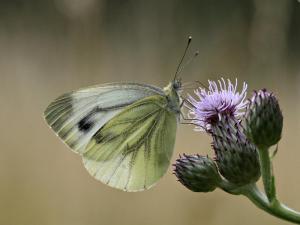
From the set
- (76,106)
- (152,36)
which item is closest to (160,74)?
(152,36)

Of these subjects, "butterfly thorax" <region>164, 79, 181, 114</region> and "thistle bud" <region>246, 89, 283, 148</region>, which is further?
"butterfly thorax" <region>164, 79, 181, 114</region>

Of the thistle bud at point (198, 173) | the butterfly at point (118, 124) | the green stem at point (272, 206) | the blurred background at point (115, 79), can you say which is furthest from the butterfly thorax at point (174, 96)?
the blurred background at point (115, 79)

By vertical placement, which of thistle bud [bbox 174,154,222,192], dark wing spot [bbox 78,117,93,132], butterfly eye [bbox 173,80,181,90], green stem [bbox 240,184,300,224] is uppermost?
butterfly eye [bbox 173,80,181,90]

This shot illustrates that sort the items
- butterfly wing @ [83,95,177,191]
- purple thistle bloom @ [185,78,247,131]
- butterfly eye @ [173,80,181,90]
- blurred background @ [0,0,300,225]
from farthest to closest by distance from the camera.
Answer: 1. blurred background @ [0,0,300,225]
2. butterfly eye @ [173,80,181,90]
3. butterfly wing @ [83,95,177,191]
4. purple thistle bloom @ [185,78,247,131]

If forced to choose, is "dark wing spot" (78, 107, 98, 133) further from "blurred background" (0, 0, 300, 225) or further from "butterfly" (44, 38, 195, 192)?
"blurred background" (0, 0, 300, 225)

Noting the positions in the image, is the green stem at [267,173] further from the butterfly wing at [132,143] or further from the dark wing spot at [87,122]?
the dark wing spot at [87,122]

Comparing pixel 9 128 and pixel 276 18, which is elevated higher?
pixel 276 18

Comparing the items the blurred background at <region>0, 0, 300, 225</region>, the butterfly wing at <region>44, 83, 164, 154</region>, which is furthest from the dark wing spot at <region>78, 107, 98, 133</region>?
the blurred background at <region>0, 0, 300, 225</region>

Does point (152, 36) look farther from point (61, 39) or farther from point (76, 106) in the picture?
point (76, 106)

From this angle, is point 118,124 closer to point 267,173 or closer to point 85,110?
point 85,110
